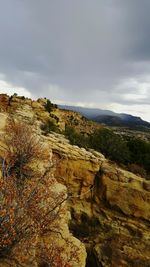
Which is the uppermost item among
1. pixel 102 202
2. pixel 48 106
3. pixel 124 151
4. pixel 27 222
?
pixel 48 106

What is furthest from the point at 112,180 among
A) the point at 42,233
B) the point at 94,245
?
the point at 42,233

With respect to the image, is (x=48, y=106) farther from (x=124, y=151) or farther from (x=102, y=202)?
(x=102, y=202)

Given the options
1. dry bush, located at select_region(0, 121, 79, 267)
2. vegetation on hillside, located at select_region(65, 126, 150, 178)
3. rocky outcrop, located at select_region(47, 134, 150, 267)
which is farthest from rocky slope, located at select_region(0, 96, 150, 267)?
dry bush, located at select_region(0, 121, 79, 267)

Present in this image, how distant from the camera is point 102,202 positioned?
24.5m

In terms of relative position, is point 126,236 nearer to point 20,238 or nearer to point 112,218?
point 112,218

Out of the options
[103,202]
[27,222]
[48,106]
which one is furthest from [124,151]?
[27,222]

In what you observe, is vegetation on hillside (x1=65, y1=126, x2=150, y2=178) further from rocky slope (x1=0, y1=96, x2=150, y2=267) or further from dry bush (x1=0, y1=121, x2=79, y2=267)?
dry bush (x1=0, y1=121, x2=79, y2=267)

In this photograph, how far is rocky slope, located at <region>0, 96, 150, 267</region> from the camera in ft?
73.5

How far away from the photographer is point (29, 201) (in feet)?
39.4

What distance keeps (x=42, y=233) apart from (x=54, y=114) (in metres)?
24.8

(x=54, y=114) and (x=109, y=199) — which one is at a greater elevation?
(x=54, y=114)

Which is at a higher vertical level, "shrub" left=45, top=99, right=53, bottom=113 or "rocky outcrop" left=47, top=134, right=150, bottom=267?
"shrub" left=45, top=99, right=53, bottom=113

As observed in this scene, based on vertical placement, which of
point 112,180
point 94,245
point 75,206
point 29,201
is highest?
point 29,201

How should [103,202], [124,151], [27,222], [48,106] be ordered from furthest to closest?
[48,106] < [124,151] < [103,202] < [27,222]
